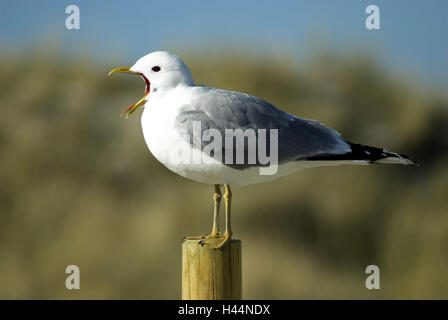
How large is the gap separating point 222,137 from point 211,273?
1.97 feet

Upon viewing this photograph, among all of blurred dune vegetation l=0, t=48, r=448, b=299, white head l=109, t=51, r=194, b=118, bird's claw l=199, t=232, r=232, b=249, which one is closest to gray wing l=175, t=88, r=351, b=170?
white head l=109, t=51, r=194, b=118

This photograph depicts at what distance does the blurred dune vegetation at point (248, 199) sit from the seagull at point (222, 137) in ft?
6.89

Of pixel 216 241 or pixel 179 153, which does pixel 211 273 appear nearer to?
pixel 216 241

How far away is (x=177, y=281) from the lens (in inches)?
178

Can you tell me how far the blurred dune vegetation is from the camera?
4629 millimetres

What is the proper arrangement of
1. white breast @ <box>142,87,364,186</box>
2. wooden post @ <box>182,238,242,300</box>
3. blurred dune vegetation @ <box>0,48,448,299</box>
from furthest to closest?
blurred dune vegetation @ <box>0,48,448,299</box> < white breast @ <box>142,87,364,186</box> < wooden post @ <box>182,238,242,300</box>

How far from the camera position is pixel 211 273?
7.50 feet

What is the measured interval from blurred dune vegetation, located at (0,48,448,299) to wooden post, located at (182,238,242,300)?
216 centimetres

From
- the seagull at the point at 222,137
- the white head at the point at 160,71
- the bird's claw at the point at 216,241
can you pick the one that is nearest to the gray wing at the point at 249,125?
the seagull at the point at 222,137

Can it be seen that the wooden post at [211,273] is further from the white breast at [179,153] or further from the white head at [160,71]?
the white head at [160,71]

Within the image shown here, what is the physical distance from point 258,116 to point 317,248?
97.3 inches

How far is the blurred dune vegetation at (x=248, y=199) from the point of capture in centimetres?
463

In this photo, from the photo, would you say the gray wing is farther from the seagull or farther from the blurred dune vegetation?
the blurred dune vegetation

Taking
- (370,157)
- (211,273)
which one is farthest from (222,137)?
(370,157)
